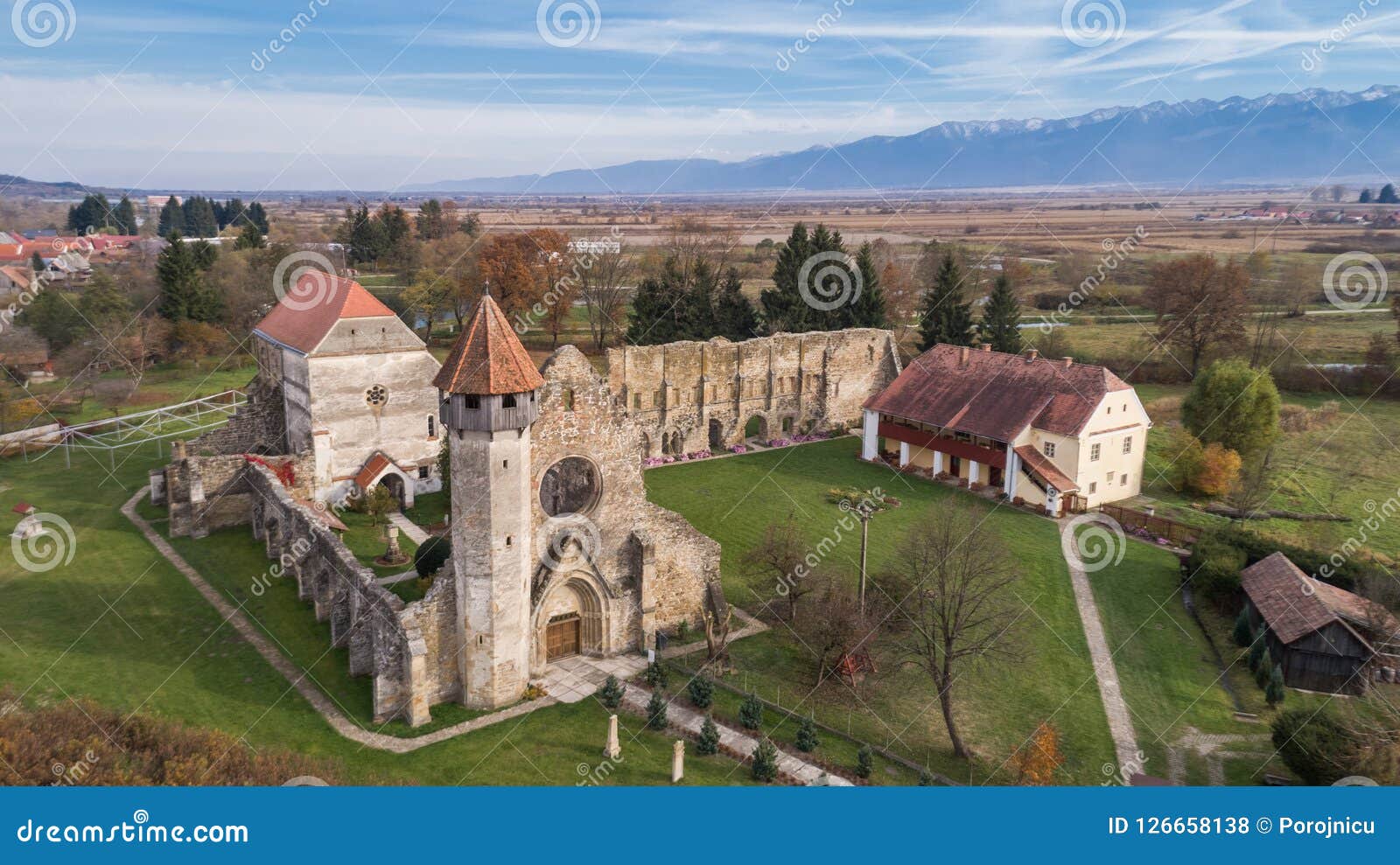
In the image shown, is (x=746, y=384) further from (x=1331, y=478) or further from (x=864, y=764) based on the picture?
(x=864, y=764)

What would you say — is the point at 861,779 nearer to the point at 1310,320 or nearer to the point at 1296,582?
the point at 1296,582

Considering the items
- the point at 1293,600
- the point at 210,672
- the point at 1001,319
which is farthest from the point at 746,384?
the point at 210,672

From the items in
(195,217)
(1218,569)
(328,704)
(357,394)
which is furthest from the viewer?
(195,217)

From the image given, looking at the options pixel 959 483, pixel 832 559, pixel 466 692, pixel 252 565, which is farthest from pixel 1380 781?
pixel 252 565

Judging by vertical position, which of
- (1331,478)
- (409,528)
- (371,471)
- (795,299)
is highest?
(795,299)

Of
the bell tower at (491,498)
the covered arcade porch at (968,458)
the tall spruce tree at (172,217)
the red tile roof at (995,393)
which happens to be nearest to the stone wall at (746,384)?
the covered arcade porch at (968,458)

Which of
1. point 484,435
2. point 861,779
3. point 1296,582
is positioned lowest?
point 861,779
